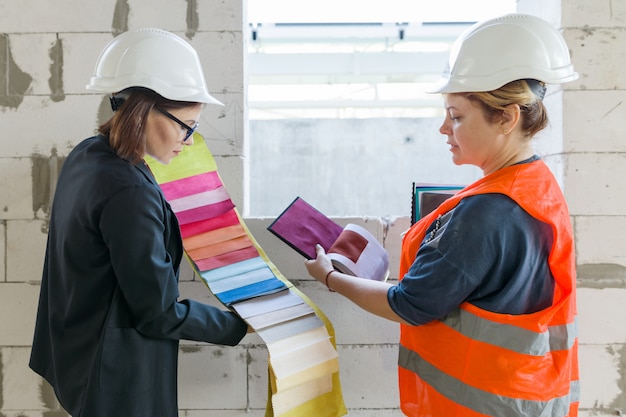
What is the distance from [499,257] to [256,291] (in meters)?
0.82

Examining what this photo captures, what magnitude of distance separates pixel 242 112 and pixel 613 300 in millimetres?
1640

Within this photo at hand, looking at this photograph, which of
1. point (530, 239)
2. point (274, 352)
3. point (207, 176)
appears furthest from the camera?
point (207, 176)

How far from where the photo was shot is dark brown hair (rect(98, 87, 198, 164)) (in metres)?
1.33

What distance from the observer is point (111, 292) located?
1.37 metres

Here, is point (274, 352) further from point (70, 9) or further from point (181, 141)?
point (70, 9)

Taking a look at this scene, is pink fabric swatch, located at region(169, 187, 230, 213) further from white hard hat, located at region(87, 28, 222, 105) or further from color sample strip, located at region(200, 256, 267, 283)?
white hard hat, located at region(87, 28, 222, 105)

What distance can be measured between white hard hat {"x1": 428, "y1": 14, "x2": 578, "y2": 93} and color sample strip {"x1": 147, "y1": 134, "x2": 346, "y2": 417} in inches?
32.6

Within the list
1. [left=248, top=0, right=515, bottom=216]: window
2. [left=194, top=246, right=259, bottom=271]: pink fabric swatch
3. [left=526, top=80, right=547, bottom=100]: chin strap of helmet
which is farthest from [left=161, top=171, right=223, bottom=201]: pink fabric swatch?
[left=248, top=0, right=515, bottom=216]: window

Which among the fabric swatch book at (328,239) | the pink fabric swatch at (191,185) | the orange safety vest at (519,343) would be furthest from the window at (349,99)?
the orange safety vest at (519,343)

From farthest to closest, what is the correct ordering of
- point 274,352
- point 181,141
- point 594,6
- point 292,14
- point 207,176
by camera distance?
point 292,14
point 594,6
point 207,176
point 274,352
point 181,141

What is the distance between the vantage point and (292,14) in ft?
11.9

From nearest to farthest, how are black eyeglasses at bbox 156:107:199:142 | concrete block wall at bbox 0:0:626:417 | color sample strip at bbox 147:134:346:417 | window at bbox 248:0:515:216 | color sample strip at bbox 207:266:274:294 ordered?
black eyeglasses at bbox 156:107:199:142, color sample strip at bbox 147:134:346:417, color sample strip at bbox 207:266:274:294, concrete block wall at bbox 0:0:626:417, window at bbox 248:0:515:216

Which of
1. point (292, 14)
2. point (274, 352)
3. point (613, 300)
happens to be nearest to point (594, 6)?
point (613, 300)

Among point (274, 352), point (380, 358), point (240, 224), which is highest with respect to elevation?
point (240, 224)
